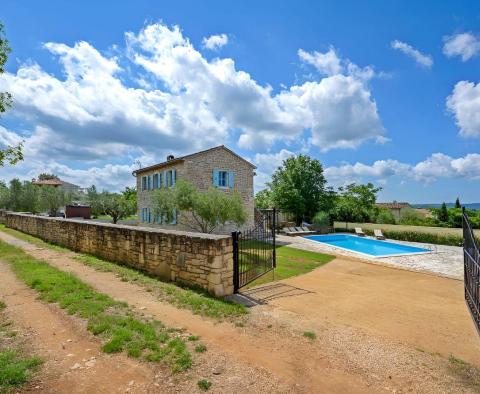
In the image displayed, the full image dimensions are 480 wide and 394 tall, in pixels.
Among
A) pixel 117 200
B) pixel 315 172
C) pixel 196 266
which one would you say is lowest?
pixel 196 266

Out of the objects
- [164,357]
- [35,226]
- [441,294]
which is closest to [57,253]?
[35,226]

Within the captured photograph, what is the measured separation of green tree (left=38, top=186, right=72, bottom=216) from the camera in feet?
113

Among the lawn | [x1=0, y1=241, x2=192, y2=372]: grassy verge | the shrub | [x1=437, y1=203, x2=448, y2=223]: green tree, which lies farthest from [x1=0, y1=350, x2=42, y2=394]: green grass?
[x1=437, y1=203, x2=448, y2=223]: green tree

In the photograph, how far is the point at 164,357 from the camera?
3830 millimetres

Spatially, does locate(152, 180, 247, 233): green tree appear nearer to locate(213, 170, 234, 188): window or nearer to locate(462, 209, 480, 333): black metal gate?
locate(213, 170, 234, 188): window

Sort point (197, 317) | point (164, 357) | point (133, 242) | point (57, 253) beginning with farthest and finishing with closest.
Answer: point (57, 253) < point (133, 242) < point (197, 317) < point (164, 357)

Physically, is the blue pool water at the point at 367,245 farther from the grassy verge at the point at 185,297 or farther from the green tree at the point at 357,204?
the grassy verge at the point at 185,297

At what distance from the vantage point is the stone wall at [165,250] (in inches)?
259

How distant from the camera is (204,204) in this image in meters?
14.4

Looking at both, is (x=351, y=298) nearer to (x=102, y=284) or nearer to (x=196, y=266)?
(x=196, y=266)

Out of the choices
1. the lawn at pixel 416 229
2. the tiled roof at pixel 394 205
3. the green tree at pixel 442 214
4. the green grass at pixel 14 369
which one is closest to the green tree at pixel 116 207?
the lawn at pixel 416 229

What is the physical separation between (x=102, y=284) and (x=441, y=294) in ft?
29.6

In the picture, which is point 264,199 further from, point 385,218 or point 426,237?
point 426,237

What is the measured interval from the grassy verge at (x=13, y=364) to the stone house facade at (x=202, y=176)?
12.7 metres
